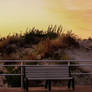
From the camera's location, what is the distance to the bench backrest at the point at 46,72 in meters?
14.4

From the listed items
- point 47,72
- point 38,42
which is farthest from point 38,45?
point 47,72

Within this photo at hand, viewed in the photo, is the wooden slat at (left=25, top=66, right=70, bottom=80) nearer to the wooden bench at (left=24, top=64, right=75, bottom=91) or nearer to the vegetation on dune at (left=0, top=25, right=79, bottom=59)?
the wooden bench at (left=24, top=64, right=75, bottom=91)

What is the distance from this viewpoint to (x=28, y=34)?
30719 millimetres

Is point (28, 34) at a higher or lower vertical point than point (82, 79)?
higher

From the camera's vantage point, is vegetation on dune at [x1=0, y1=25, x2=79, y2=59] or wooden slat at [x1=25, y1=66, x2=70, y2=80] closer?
wooden slat at [x1=25, y1=66, x2=70, y2=80]

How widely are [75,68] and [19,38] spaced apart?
7435mm

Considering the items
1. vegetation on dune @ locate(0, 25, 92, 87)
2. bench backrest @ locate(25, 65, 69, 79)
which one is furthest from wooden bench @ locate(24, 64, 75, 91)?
vegetation on dune @ locate(0, 25, 92, 87)

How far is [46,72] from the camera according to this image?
14570 millimetres

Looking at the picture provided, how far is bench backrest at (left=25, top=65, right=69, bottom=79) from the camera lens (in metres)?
14.4

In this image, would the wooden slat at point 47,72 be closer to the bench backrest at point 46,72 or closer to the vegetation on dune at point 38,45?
the bench backrest at point 46,72

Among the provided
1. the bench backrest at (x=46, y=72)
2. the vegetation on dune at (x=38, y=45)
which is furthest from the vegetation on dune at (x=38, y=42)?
the bench backrest at (x=46, y=72)

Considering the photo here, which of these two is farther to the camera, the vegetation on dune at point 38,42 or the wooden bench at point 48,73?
the vegetation on dune at point 38,42

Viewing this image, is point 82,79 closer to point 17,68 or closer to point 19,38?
point 17,68

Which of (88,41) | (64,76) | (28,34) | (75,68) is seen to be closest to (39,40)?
(28,34)
